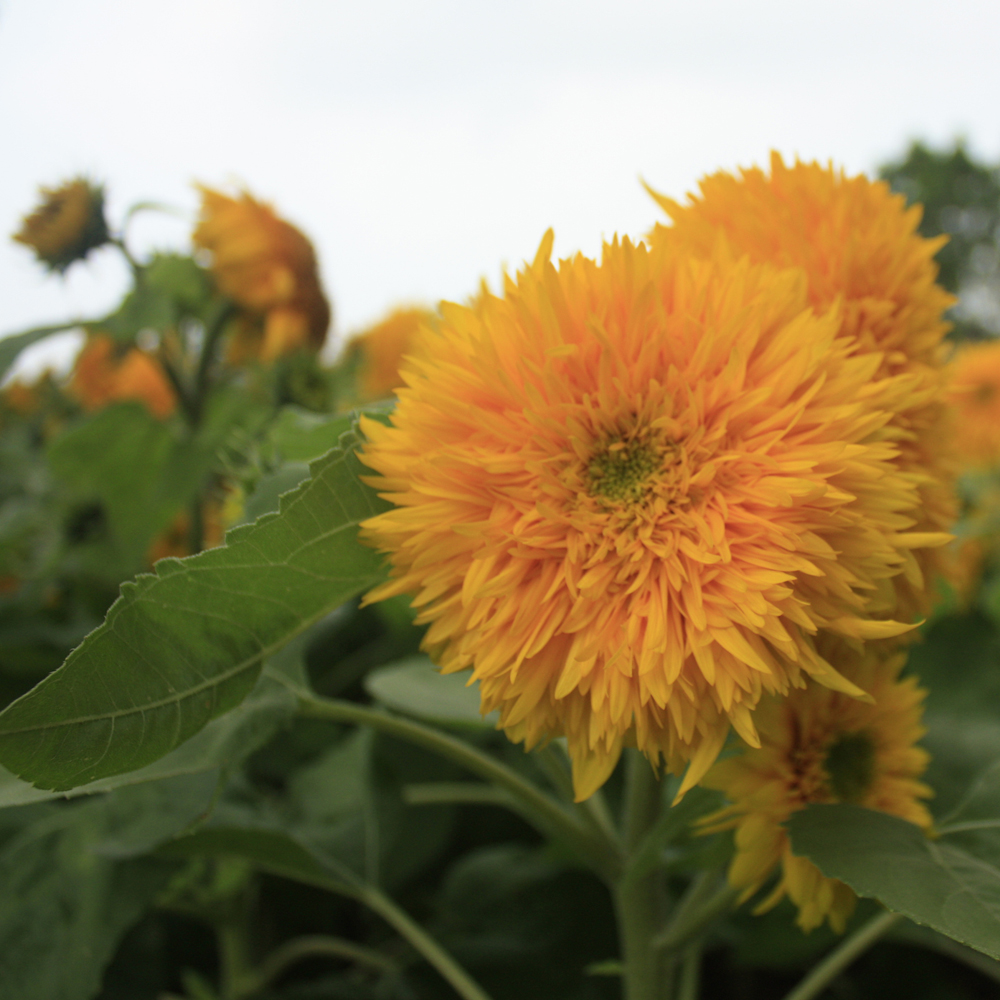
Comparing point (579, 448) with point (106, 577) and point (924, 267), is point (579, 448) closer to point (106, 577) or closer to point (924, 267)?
Result: point (924, 267)

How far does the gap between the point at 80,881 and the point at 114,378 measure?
1035mm

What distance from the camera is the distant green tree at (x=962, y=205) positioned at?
367 inches

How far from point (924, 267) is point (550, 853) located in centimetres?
59

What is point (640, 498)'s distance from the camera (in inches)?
16.0

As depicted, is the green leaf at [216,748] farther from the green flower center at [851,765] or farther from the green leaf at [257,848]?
the green flower center at [851,765]

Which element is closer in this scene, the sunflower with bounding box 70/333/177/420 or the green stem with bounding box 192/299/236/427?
the green stem with bounding box 192/299/236/427

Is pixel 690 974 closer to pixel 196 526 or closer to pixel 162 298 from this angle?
pixel 196 526

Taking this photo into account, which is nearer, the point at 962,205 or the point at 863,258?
the point at 863,258

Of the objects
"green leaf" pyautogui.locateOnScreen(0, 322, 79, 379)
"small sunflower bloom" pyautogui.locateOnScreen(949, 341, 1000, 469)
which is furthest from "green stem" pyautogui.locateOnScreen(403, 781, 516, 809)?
"small sunflower bloom" pyautogui.locateOnScreen(949, 341, 1000, 469)

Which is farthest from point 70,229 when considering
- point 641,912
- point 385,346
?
point 641,912

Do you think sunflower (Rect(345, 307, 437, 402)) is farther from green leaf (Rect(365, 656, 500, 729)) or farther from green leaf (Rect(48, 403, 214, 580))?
green leaf (Rect(365, 656, 500, 729))

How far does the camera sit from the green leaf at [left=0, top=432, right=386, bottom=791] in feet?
1.24

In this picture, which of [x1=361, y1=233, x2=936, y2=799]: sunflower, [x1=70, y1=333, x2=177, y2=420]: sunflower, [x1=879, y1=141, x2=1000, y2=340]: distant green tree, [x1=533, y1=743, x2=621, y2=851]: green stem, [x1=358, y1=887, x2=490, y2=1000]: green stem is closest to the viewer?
[x1=361, y1=233, x2=936, y2=799]: sunflower

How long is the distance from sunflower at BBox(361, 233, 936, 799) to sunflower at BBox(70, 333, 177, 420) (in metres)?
1.00
